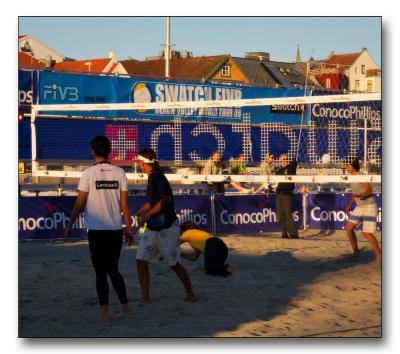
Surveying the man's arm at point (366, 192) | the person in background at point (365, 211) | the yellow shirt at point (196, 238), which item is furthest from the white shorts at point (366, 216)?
the yellow shirt at point (196, 238)

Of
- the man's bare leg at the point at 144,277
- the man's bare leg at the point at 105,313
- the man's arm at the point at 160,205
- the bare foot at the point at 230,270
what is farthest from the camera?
the bare foot at the point at 230,270

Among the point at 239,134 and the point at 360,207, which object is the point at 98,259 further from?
the point at 239,134

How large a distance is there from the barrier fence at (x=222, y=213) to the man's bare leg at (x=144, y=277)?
5.37 metres

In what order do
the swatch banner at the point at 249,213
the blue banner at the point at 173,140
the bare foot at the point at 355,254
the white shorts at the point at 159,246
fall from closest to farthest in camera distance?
the white shorts at the point at 159,246 < the bare foot at the point at 355,254 < the swatch banner at the point at 249,213 < the blue banner at the point at 173,140

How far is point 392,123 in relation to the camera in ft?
29.1

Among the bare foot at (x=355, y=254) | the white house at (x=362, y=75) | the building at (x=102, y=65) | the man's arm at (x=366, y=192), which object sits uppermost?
the building at (x=102, y=65)

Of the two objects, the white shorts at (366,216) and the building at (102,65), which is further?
the building at (102,65)

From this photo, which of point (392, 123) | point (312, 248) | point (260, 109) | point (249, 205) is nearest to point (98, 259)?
point (392, 123)

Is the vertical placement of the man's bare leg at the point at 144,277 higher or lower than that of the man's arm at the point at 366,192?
lower

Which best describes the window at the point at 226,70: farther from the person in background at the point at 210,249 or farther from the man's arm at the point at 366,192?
the person in background at the point at 210,249

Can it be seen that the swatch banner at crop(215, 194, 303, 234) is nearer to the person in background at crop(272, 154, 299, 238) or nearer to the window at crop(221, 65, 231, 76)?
the person in background at crop(272, 154, 299, 238)

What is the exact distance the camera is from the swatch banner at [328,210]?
18.4 meters

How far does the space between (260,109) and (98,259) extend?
15.5 metres

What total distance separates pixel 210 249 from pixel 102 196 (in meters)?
3.48
